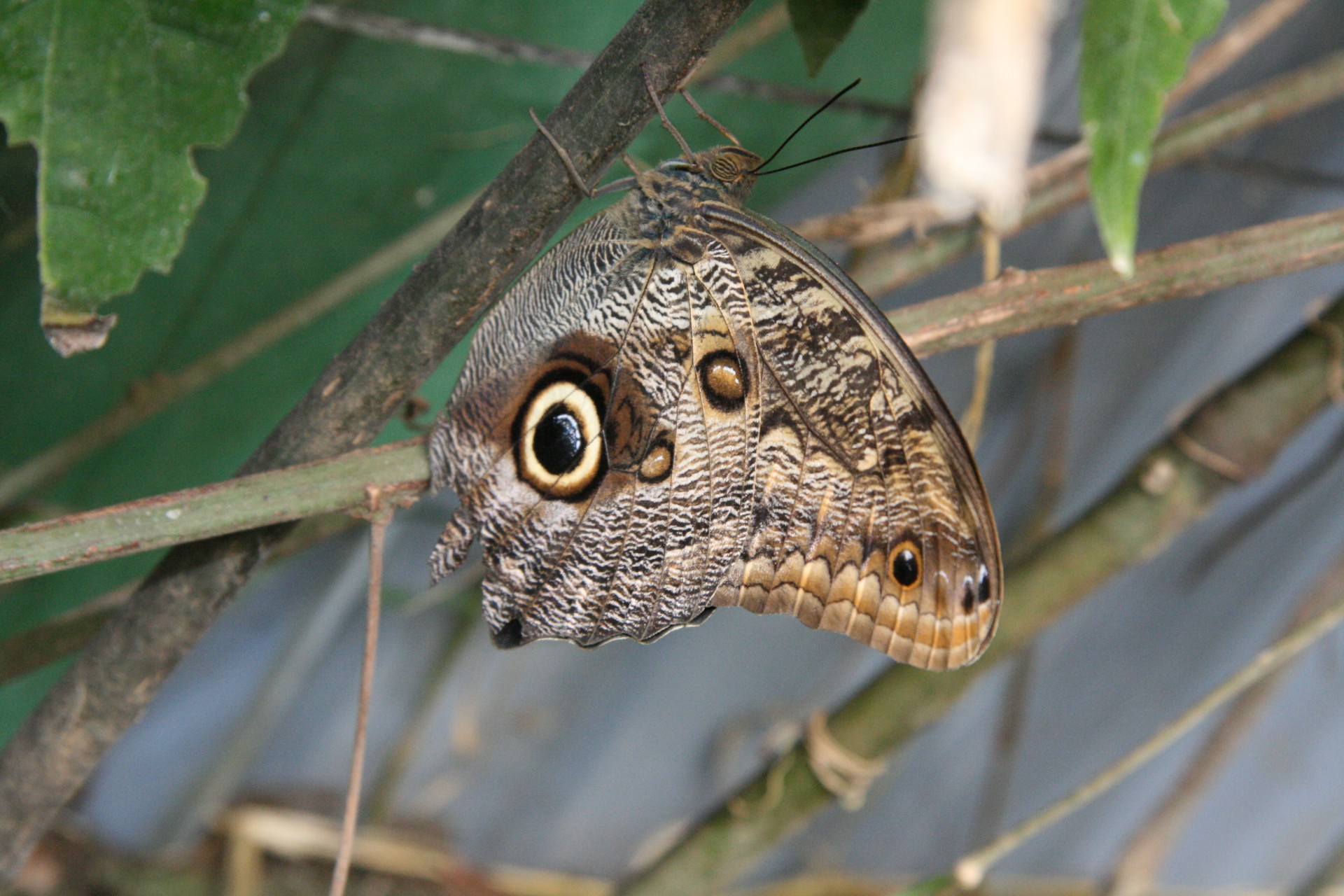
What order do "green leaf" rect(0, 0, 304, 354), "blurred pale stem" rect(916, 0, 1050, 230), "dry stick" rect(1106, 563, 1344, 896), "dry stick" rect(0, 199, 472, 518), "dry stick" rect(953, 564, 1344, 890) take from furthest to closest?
"dry stick" rect(1106, 563, 1344, 896) → "dry stick" rect(0, 199, 472, 518) → "dry stick" rect(953, 564, 1344, 890) → "green leaf" rect(0, 0, 304, 354) → "blurred pale stem" rect(916, 0, 1050, 230)

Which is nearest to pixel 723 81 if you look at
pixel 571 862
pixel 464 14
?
pixel 464 14

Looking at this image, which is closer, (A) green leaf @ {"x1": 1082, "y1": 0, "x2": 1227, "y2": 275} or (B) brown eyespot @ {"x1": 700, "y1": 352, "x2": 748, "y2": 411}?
(A) green leaf @ {"x1": 1082, "y1": 0, "x2": 1227, "y2": 275}

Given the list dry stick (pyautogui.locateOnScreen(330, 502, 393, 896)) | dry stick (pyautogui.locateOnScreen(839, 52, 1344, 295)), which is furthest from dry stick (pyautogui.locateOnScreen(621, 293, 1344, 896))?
dry stick (pyautogui.locateOnScreen(330, 502, 393, 896))

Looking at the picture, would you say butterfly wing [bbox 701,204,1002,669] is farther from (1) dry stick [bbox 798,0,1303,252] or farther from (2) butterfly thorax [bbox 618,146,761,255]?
(1) dry stick [bbox 798,0,1303,252]

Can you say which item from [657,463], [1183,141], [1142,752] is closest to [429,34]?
[657,463]

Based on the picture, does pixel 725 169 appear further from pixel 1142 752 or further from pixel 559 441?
pixel 1142 752

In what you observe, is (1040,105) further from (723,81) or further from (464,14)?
(464,14)
